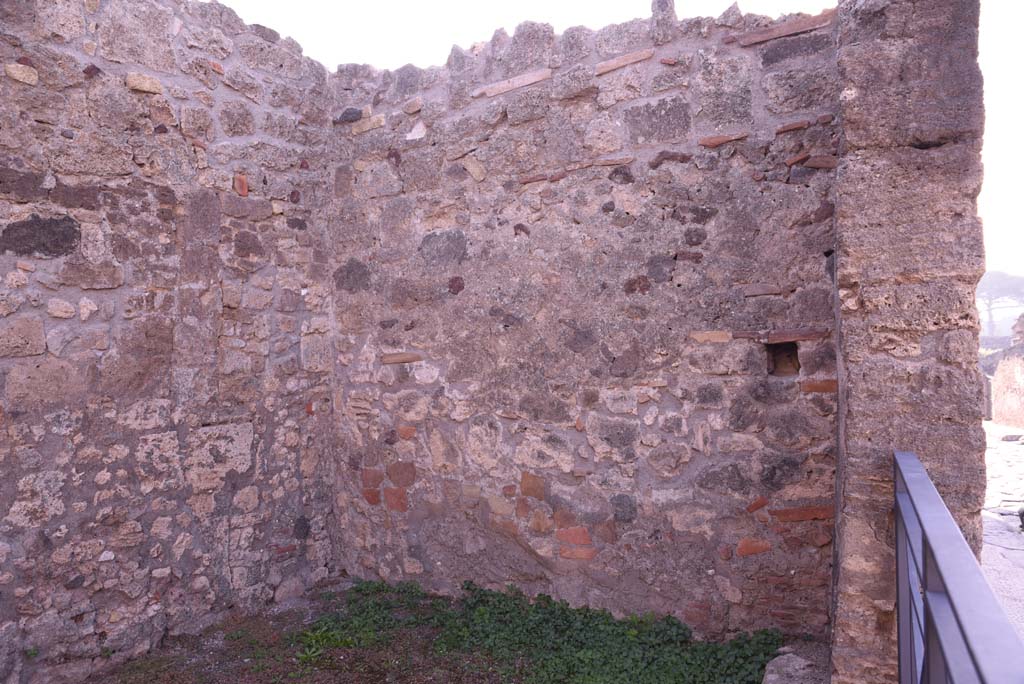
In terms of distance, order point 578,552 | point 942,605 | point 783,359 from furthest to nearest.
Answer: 1. point 578,552
2. point 783,359
3. point 942,605

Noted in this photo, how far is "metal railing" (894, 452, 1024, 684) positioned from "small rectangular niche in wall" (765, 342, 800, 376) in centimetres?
93

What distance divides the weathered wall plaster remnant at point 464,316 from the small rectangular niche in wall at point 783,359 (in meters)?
0.01

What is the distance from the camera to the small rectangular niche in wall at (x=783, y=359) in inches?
112

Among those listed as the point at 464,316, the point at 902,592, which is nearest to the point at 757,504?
the point at 902,592

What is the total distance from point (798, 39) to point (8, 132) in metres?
3.24

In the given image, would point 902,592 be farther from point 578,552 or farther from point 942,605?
point 578,552

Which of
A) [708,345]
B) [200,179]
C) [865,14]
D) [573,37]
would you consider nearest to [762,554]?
[708,345]

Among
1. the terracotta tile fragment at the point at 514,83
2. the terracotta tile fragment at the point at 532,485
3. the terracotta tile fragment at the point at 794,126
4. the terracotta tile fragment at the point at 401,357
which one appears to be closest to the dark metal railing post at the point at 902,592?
the terracotta tile fragment at the point at 794,126

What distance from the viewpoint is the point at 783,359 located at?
2.88 m

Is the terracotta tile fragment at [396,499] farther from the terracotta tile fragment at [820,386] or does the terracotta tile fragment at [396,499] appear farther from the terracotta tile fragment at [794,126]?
the terracotta tile fragment at [794,126]

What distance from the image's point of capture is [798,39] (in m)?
2.80

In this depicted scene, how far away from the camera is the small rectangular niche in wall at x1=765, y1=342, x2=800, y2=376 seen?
112 inches

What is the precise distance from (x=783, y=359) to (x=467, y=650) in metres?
1.92

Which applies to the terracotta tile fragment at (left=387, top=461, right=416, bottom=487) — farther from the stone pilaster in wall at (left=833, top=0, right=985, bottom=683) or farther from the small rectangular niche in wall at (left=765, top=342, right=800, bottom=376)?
the stone pilaster in wall at (left=833, top=0, right=985, bottom=683)
